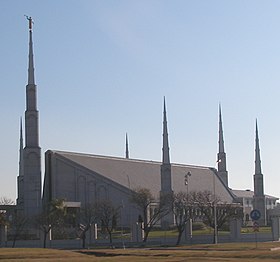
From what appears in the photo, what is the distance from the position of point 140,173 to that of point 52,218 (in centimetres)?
5402

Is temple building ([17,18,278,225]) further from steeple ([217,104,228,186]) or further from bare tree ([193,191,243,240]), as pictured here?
bare tree ([193,191,243,240])

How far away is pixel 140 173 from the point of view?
122062 millimetres

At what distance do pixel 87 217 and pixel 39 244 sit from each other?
14714mm

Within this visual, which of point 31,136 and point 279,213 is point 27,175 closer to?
point 31,136

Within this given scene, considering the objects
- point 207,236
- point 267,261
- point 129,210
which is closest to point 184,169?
point 129,210

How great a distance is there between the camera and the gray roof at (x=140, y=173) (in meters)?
112

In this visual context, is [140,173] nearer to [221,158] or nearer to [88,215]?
[221,158]

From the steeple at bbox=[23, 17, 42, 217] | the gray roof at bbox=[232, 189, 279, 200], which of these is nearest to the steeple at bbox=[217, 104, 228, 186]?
the gray roof at bbox=[232, 189, 279, 200]

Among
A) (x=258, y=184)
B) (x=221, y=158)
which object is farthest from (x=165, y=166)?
(x=221, y=158)

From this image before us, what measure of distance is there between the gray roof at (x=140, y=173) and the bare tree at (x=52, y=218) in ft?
120

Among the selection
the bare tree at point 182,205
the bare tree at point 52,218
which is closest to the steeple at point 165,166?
the bare tree at point 182,205

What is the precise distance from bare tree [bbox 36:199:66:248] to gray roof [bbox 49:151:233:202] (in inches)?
1441

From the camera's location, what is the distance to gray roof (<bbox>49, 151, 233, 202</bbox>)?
4390 inches

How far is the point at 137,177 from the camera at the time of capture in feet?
391
